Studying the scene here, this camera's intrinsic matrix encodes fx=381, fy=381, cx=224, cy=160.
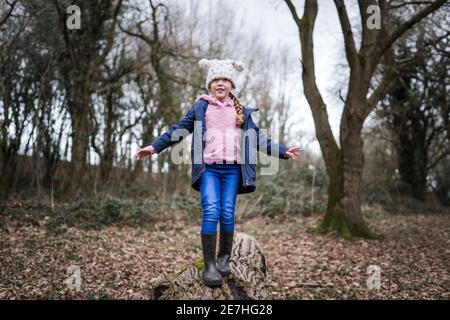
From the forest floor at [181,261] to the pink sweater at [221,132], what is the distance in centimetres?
243

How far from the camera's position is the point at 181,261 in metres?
6.74

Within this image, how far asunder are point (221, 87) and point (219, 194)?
104 cm

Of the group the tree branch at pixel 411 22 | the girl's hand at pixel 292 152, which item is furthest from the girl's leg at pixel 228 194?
the tree branch at pixel 411 22

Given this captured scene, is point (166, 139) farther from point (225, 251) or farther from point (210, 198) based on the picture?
point (225, 251)

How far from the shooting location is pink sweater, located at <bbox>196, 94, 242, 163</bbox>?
3.59 m

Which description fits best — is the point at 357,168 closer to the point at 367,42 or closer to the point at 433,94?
the point at 367,42

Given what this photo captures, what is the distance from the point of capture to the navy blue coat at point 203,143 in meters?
3.63

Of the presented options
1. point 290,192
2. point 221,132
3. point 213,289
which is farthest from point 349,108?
point 213,289

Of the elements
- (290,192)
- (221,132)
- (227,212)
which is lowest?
(290,192)

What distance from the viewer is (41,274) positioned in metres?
5.39

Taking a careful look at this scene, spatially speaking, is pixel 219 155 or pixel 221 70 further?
pixel 221 70
